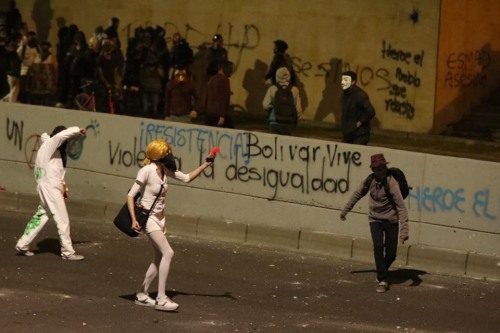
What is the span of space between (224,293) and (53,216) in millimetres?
2720

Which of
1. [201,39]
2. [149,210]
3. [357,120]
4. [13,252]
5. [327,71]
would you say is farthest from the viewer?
[201,39]

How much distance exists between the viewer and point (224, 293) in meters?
13.6

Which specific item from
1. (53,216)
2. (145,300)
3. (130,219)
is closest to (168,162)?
(130,219)

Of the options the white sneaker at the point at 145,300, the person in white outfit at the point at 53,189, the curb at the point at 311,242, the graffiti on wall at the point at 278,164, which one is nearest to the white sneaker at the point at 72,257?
the person in white outfit at the point at 53,189

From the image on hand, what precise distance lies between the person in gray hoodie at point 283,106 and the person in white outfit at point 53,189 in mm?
4153

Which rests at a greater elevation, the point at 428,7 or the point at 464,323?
the point at 428,7

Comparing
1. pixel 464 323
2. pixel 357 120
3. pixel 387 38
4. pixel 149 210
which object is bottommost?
pixel 464 323

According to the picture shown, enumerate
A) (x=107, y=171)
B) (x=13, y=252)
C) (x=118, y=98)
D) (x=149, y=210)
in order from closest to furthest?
(x=149, y=210)
(x=13, y=252)
(x=107, y=171)
(x=118, y=98)

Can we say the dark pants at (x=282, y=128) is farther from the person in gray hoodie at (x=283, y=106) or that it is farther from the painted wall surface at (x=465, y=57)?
the painted wall surface at (x=465, y=57)

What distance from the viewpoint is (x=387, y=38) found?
24297 mm

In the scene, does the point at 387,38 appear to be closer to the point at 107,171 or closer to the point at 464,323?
the point at 107,171

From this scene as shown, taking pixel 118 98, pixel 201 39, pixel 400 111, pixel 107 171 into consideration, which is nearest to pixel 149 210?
pixel 107 171

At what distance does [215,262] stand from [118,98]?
8391mm

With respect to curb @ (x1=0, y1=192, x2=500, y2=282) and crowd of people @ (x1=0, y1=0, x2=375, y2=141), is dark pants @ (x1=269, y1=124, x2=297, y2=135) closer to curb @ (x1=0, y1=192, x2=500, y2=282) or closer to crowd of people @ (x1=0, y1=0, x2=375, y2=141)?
crowd of people @ (x1=0, y1=0, x2=375, y2=141)
